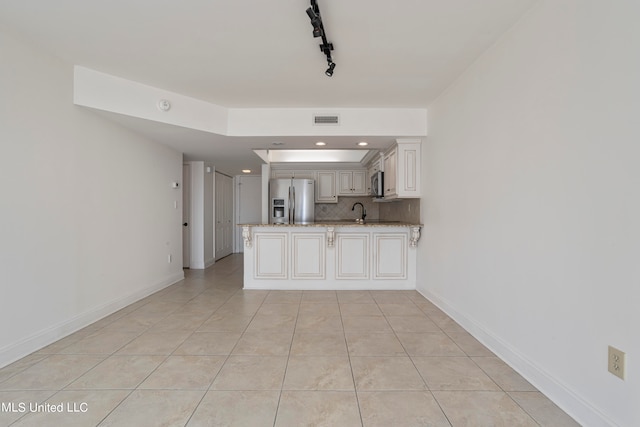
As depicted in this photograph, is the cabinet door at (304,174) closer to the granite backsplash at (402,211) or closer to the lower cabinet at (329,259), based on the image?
the granite backsplash at (402,211)

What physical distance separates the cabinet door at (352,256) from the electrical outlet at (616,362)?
2.92 metres

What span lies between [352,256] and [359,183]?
9.61 ft

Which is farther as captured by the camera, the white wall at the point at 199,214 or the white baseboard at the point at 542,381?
the white wall at the point at 199,214

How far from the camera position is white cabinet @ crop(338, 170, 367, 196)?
676 cm

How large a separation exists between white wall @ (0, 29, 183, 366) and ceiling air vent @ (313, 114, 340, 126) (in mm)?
2241

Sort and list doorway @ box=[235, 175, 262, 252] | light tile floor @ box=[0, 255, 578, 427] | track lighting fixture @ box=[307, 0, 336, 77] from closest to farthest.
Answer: light tile floor @ box=[0, 255, 578, 427], track lighting fixture @ box=[307, 0, 336, 77], doorway @ box=[235, 175, 262, 252]

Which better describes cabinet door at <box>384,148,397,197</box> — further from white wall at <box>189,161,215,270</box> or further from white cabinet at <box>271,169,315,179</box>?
white wall at <box>189,161,215,270</box>

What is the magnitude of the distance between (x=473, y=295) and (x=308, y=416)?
5.96ft

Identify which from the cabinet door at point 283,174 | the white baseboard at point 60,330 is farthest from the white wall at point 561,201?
the cabinet door at point 283,174

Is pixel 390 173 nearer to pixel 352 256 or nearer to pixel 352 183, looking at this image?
pixel 352 256

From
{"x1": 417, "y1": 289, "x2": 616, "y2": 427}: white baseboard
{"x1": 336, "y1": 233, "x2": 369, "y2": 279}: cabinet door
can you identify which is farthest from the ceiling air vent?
{"x1": 417, "y1": 289, "x2": 616, "y2": 427}: white baseboard

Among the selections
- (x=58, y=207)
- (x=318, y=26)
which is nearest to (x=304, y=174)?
(x=58, y=207)

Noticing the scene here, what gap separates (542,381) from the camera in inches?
70.3

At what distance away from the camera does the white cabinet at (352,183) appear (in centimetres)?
676
